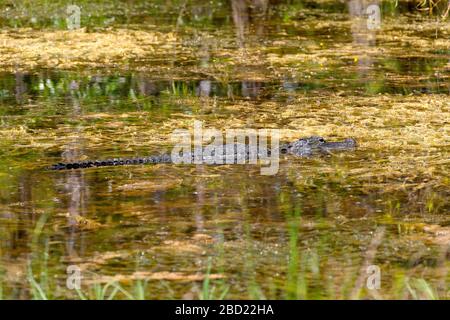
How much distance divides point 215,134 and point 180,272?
2671mm

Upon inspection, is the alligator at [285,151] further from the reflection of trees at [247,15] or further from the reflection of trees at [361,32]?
the reflection of trees at [247,15]

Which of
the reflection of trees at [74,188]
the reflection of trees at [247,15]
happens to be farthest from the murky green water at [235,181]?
the reflection of trees at [247,15]

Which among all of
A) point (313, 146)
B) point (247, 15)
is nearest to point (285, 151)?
point (313, 146)

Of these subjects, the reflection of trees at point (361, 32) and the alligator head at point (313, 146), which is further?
the reflection of trees at point (361, 32)

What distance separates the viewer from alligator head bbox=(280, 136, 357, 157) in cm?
639

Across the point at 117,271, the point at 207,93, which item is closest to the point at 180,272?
the point at 117,271

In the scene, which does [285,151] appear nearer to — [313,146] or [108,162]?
[313,146]

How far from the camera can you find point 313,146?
21.1 feet

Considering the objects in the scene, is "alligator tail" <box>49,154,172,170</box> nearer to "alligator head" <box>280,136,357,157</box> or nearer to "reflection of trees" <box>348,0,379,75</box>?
"alligator head" <box>280,136,357,157</box>

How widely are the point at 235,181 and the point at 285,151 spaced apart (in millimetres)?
650

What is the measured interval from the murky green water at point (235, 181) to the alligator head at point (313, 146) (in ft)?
0.33

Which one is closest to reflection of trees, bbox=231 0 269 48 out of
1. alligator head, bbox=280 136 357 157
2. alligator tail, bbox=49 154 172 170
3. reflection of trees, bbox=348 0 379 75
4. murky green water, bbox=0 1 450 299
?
murky green water, bbox=0 1 450 299

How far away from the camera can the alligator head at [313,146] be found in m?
6.39
